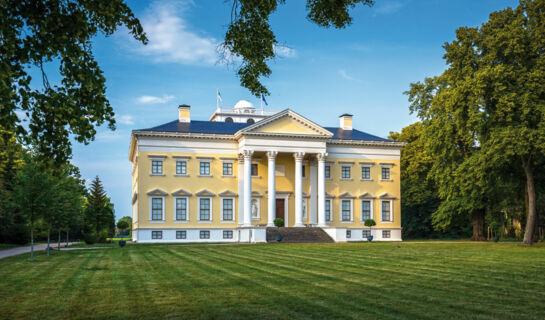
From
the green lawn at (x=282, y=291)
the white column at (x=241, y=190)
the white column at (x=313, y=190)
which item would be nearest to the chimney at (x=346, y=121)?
the white column at (x=313, y=190)

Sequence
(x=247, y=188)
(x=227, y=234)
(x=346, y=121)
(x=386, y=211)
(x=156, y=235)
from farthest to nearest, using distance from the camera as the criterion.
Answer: (x=346, y=121) < (x=386, y=211) < (x=227, y=234) < (x=156, y=235) < (x=247, y=188)

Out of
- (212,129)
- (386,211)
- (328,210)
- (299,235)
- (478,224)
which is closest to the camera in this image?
(299,235)

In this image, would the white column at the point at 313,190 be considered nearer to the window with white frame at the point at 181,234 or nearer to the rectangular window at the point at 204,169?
the rectangular window at the point at 204,169

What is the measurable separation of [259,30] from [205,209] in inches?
1458

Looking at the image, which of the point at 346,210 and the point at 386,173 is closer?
the point at 346,210

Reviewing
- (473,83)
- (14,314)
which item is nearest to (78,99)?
(14,314)

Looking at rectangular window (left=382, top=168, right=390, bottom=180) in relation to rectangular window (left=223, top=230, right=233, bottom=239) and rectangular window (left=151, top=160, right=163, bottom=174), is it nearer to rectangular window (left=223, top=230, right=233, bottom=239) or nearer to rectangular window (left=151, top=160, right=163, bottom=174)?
rectangular window (left=223, top=230, right=233, bottom=239)

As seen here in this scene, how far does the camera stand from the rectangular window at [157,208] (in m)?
46.7

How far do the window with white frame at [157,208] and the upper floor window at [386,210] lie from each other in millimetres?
21872

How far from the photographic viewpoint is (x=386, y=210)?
52969 mm

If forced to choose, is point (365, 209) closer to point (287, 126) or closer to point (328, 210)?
point (328, 210)

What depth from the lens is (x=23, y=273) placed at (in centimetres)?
1792

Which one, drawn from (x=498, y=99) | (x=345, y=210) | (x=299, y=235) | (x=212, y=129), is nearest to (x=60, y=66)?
(x=498, y=99)

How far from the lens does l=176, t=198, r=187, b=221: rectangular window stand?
47.2 meters
